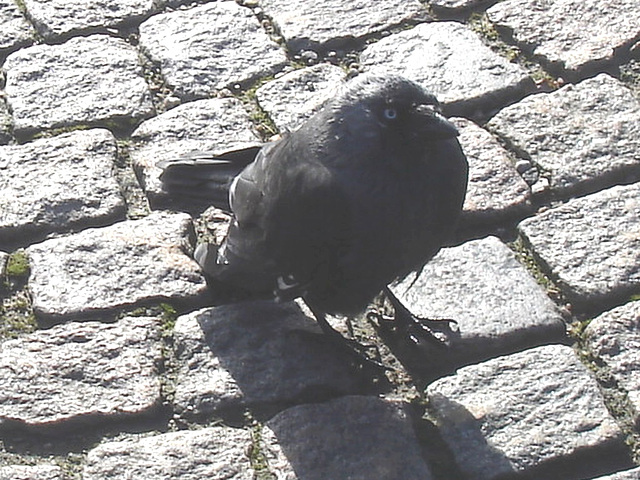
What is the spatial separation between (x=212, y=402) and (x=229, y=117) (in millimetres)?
1545

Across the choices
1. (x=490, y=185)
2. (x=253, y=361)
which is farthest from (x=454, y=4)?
(x=253, y=361)

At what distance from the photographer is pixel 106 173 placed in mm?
4848

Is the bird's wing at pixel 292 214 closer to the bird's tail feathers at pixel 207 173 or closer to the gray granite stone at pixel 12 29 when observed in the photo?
the bird's tail feathers at pixel 207 173

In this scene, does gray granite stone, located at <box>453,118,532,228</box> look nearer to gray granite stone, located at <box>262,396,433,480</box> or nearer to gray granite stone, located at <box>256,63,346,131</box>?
gray granite stone, located at <box>256,63,346,131</box>

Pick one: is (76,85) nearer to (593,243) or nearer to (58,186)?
(58,186)

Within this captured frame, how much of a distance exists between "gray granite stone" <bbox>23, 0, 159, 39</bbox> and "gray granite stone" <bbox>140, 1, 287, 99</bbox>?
0.42 ft

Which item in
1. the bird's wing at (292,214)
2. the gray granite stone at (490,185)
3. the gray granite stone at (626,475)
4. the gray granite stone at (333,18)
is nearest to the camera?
the gray granite stone at (626,475)

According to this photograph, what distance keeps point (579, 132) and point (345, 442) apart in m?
1.81

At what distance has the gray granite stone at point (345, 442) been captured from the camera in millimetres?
3709

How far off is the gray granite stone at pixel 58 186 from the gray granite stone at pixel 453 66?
125cm

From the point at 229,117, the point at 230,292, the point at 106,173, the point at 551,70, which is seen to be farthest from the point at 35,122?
the point at 551,70

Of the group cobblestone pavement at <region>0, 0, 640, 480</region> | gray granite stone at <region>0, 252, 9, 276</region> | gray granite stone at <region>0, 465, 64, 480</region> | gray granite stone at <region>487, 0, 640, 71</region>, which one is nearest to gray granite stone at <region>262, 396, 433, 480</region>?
cobblestone pavement at <region>0, 0, 640, 480</region>

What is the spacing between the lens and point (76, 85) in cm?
530

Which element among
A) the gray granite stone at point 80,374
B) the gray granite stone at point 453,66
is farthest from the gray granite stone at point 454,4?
the gray granite stone at point 80,374
